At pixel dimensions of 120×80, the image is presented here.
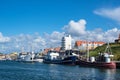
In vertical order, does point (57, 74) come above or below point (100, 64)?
below

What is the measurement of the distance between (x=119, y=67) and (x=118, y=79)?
240 feet

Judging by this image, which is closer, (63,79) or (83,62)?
(63,79)

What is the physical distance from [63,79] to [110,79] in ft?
43.6

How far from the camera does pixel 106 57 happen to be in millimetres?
157750

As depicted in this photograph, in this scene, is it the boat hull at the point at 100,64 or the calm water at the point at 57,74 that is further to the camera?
the boat hull at the point at 100,64

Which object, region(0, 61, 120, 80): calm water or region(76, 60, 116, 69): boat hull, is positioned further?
region(76, 60, 116, 69): boat hull

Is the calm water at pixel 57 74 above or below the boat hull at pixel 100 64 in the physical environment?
below

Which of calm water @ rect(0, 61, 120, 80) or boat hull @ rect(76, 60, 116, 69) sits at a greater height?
boat hull @ rect(76, 60, 116, 69)

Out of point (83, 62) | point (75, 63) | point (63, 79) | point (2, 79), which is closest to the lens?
point (2, 79)

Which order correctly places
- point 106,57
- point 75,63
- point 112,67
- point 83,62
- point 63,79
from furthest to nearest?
1. point 75,63
2. point 83,62
3. point 106,57
4. point 112,67
5. point 63,79

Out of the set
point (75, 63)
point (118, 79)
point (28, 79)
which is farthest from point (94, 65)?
point (28, 79)

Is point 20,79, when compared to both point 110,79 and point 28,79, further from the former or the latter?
point 110,79

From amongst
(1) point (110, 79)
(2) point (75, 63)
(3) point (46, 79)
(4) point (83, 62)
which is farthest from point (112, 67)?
(3) point (46, 79)

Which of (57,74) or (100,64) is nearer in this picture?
(57,74)
